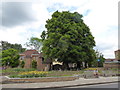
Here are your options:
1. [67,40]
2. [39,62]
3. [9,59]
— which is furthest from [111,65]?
[9,59]

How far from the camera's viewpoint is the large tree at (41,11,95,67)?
79.0 ft

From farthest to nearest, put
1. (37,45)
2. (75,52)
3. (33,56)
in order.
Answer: (37,45) → (33,56) → (75,52)

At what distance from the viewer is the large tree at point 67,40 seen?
24094mm

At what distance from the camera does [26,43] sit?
57844mm

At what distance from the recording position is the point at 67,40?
24094mm

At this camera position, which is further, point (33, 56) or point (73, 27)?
point (33, 56)

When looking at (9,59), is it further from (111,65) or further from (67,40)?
(111,65)

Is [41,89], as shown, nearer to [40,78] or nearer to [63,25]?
[40,78]

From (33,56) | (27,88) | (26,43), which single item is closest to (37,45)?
(26,43)

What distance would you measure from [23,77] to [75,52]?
11.7m

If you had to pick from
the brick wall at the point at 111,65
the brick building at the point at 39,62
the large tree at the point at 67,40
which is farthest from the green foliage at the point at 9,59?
the brick wall at the point at 111,65

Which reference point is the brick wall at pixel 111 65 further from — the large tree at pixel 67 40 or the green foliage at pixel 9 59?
the green foliage at pixel 9 59

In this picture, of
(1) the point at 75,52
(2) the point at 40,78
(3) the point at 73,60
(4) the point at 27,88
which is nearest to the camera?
(4) the point at 27,88

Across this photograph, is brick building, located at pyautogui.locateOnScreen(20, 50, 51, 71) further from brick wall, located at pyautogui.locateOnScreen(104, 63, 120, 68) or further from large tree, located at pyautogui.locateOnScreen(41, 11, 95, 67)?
brick wall, located at pyautogui.locateOnScreen(104, 63, 120, 68)
